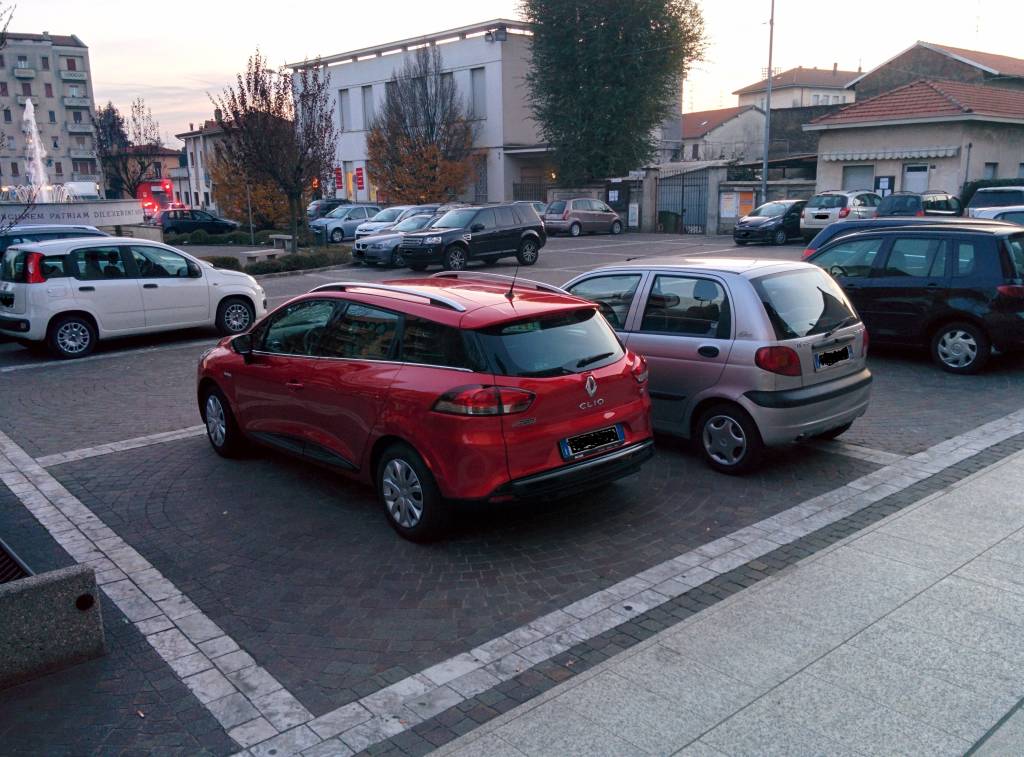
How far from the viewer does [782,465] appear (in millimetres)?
7434

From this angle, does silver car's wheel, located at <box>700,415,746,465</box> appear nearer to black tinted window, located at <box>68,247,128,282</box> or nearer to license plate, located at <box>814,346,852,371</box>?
license plate, located at <box>814,346,852,371</box>

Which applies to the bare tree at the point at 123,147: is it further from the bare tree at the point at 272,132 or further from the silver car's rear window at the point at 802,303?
the silver car's rear window at the point at 802,303

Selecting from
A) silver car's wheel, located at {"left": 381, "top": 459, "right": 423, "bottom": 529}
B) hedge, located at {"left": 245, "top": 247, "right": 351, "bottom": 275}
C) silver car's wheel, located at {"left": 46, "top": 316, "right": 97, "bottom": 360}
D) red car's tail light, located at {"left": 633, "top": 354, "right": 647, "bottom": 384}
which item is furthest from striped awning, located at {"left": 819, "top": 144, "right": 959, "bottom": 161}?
silver car's wheel, located at {"left": 381, "top": 459, "right": 423, "bottom": 529}

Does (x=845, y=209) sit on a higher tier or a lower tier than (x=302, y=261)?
higher

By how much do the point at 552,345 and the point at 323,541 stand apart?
6.82 ft

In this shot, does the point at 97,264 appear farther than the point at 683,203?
No

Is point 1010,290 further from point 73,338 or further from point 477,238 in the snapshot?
point 477,238

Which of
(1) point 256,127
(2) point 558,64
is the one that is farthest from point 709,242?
(1) point 256,127

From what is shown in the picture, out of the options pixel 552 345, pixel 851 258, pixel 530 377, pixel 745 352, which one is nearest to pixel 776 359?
pixel 745 352

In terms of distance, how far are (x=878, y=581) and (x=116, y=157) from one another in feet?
178

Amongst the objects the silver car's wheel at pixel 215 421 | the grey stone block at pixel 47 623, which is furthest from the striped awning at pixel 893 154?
A: the grey stone block at pixel 47 623

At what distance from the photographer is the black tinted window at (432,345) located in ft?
18.1

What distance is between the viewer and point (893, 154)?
105 feet

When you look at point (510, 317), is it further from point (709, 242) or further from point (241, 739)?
point (709, 242)
